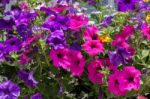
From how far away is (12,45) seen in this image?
2096 mm

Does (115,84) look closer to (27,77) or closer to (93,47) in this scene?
(93,47)

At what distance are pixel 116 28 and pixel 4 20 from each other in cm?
55

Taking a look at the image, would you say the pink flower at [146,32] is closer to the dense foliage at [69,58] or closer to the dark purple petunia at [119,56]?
the dense foliage at [69,58]

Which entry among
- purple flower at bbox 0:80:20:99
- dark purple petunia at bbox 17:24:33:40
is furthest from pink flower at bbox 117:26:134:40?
purple flower at bbox 0:80:20:99

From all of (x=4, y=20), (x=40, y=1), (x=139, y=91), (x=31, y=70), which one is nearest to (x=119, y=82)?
(x=139, y=91)

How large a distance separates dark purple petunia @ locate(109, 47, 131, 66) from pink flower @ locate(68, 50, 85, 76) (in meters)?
0.13

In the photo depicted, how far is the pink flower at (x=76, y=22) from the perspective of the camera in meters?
2.13

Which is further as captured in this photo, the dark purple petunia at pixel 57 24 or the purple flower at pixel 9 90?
the dark purple petunia at pixel 57 24

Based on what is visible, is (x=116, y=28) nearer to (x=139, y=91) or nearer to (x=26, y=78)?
(x=139, y=91)

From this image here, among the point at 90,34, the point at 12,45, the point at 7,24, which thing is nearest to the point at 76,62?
the point at 90,34

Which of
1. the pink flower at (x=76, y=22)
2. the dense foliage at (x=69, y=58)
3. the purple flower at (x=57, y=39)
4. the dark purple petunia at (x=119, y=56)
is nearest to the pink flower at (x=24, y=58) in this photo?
the dense foliage at (x=69, y=58)

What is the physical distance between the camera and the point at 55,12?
2.22m

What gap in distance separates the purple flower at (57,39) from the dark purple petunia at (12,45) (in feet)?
0.51

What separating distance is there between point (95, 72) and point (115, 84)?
0.10 metres
